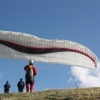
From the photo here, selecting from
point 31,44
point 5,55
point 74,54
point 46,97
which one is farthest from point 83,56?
point 46,97

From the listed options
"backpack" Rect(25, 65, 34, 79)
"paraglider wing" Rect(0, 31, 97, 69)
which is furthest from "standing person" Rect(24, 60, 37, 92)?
"paraglider wing" Rect(0, 31, 97, 69)

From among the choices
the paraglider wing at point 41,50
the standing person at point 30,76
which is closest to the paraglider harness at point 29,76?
the standing person at point 30,76

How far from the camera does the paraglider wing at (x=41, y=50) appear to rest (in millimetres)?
25047

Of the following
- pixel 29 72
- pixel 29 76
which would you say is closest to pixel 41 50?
pixel 29 72

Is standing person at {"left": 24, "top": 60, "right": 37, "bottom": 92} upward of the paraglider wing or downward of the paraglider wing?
downward

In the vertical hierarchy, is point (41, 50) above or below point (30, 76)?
above

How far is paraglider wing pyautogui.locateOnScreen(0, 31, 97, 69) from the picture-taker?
25047mm

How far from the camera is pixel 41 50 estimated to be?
2583 cm

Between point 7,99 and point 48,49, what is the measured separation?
12309 millimetres

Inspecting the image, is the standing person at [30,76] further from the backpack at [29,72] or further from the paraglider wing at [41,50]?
the paraglider wing at [41,50]

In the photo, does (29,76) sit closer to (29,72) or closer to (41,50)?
(29,72)

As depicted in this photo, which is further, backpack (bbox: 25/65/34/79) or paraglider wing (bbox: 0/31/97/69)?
paraglider wing (bbox: 0/31/97/69)

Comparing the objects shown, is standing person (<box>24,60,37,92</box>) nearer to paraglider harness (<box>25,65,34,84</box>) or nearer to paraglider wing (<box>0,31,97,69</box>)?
paraglider harness (<box>25,65,34,84</box>)

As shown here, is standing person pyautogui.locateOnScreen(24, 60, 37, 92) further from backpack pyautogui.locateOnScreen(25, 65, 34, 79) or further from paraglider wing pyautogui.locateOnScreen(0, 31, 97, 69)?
paraglider wing pyautogui.locateOnScreen(0, 31, 97, 69)
